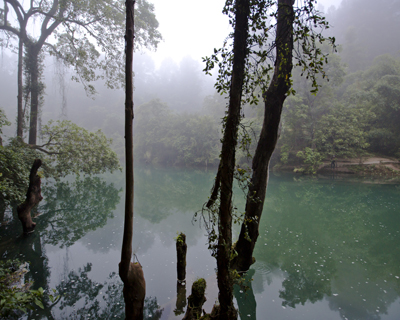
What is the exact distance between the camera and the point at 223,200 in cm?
219

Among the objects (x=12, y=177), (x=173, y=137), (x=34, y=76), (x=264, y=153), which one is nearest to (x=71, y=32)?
(x=34, y=76)

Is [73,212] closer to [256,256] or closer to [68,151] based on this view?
[68,151]

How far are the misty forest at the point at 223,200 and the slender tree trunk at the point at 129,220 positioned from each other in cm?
2

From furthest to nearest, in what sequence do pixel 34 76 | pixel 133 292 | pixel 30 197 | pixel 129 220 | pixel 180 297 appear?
pixel 34 76 → pixel 30 197 → pixel 180 297 → pixel 133 292 → pixel 129 220

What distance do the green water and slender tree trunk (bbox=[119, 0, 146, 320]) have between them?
34.1 inches

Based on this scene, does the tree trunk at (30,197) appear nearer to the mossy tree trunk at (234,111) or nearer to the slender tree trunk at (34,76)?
the slender tree trunk at (34,76)

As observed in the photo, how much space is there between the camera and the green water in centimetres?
370

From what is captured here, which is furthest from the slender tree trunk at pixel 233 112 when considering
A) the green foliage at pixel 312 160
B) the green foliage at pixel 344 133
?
the green foliage at pixel 344 133

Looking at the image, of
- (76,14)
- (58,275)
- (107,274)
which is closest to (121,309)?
(107,274)

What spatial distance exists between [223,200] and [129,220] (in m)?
1.14

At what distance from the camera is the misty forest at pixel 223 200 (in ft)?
7.66

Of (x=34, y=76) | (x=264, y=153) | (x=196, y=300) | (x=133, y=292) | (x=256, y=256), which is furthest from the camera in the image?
(x=34, y=76)

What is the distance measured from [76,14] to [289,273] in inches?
477

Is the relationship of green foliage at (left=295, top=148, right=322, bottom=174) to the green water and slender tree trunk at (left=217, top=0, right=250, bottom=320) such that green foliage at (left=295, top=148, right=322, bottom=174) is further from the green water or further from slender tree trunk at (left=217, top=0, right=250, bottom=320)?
slender tree trunk at (left=217, top=0, right=250, bottom=320)
